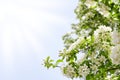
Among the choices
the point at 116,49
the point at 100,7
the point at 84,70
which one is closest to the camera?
the point at 116,49

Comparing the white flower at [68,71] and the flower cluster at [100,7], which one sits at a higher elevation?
the flower cluster at [100,7]

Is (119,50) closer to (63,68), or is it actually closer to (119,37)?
(119,37)

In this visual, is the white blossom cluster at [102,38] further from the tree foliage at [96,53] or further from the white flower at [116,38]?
the white flower at [116,38]

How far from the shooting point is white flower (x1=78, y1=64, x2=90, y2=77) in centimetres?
602

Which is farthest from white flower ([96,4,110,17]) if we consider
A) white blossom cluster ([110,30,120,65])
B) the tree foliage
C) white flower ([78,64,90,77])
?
white blossom cluster ([110,30,120,65])

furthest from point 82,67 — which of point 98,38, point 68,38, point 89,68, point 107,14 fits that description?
point 68,38

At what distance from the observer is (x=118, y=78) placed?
242 inches

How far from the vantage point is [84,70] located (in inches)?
239

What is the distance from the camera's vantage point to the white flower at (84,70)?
6023 millimetres

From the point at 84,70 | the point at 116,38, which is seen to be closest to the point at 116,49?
the point at 116,38

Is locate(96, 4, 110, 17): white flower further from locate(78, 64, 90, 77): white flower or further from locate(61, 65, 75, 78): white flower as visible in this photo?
locate(61, 65, 75, 78): white flower

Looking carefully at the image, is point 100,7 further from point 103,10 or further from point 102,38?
point 102,38

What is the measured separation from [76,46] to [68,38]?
20907mm

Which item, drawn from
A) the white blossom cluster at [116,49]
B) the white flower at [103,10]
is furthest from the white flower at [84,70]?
the white blossom cluster at [116,49]
